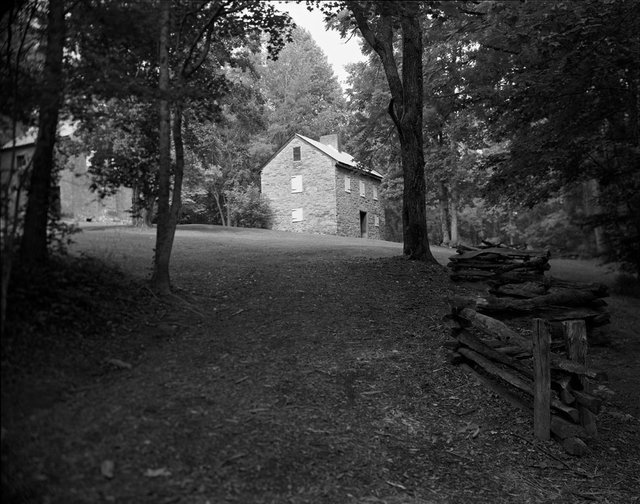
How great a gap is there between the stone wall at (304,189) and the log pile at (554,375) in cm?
2516

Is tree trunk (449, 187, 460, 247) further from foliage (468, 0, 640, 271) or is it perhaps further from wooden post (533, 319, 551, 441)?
wooden post (533, 319, 551, 441)

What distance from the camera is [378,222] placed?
3794 cm

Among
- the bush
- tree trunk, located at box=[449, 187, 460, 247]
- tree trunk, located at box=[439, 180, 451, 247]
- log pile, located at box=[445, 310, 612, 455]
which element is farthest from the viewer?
the bush

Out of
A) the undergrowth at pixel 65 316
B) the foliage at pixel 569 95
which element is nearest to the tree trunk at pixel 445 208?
the foliage at pixel 569 95

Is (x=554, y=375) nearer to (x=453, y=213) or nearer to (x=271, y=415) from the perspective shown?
(x=271, y=415)

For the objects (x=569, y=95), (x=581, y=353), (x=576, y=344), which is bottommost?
(x=581, y=353)

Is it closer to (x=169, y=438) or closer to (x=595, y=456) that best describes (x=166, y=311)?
(x=169, y=438)

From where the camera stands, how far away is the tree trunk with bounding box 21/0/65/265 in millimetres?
4635

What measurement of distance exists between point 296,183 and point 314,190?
1740 mm

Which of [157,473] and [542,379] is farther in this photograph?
[542,379]

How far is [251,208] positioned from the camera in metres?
34.1

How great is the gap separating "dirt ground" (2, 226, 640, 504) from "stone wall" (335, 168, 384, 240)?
23.9 m

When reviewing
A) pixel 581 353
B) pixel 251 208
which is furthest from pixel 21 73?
pixel 251 208

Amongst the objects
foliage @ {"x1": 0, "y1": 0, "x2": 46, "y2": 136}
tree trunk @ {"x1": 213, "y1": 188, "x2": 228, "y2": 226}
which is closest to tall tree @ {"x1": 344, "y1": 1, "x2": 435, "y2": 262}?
foliage @ {"x1": 0, "y1": 0, "x2": 46, "y2": 136}
